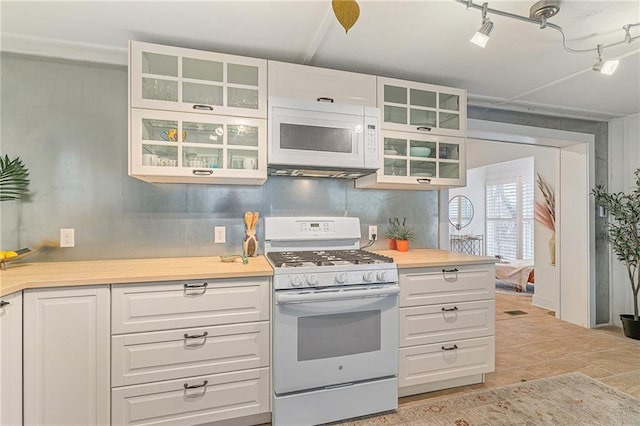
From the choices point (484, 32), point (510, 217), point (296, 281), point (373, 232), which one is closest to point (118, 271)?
point (296, 281)

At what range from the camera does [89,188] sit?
7.20 feet

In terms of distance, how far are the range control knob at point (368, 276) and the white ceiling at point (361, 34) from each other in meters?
1.48

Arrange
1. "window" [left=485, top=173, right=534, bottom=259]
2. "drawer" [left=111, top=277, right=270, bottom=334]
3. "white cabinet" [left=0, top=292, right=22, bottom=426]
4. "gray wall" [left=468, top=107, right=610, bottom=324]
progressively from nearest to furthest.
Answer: "white cabinet" [left=0, top=292, right=22, bottom=426]
"drawer" [left=111, top=277, right=270, bottom=334]
"gray wall" [left=468, top=107, right=610, bottom=324]
"window" [left=485, top=173, right=534, bottom=259]

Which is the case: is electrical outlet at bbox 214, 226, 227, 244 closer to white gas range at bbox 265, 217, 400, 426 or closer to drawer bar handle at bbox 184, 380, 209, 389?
white gas range at bbox 265, 217, 400, 426

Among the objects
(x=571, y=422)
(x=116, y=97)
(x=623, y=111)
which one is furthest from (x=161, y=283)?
(x=623, y=111)

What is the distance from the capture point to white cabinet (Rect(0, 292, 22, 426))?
1416 millimetres

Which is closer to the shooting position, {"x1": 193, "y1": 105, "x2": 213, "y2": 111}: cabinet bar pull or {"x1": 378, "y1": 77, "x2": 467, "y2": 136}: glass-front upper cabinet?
{"x1": 193, "y1": 105, "x2": 213, "y2": 111}: cabinet bar pull

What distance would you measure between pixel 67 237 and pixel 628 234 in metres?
5.07

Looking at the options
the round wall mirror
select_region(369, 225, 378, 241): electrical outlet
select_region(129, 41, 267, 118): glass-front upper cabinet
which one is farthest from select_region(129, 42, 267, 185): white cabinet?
the round wall mirror

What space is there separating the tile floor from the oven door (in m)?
0.49

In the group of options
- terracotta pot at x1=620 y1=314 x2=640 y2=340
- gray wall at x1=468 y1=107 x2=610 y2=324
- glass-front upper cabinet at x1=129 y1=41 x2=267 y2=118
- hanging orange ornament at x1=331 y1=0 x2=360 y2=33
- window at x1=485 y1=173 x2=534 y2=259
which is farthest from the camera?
window at x1=485 y1=173 x2=534 y2=259

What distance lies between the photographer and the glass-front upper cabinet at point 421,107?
2.43 m

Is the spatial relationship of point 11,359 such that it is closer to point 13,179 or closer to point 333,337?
point 13,179

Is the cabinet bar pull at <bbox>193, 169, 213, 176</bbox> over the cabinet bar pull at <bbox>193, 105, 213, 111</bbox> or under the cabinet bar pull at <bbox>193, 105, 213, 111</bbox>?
under
